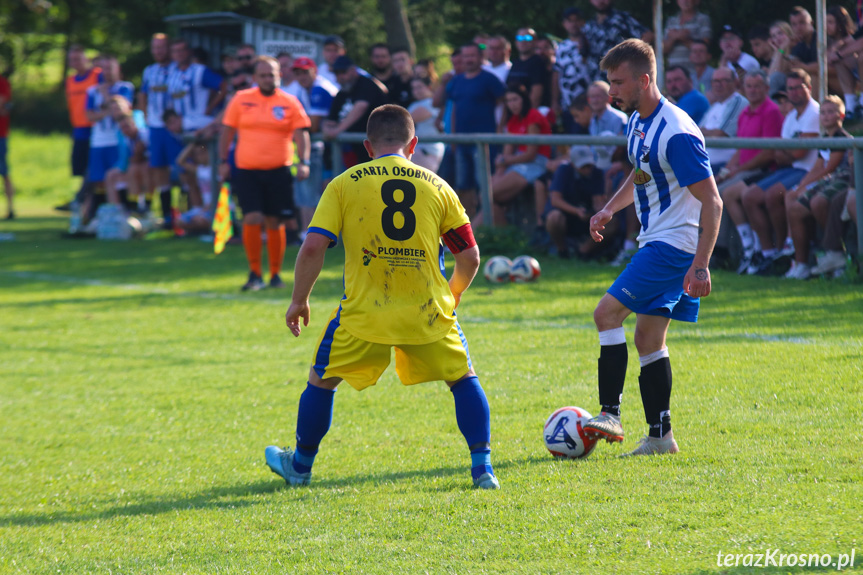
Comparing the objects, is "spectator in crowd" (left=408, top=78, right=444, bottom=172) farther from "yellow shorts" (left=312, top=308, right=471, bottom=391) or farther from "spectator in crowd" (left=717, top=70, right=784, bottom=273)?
"yellow shorts" (left=312, top=308, right=471, bottom=391)

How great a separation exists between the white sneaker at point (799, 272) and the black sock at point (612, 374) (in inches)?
205

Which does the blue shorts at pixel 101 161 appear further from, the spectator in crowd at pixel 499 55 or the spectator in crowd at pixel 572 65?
the spectator in crowd at pixel 572 65

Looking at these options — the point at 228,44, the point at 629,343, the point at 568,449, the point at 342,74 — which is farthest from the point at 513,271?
the point at 228,44

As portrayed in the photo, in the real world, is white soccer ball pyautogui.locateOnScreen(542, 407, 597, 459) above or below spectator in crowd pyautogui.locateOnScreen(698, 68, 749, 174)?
below

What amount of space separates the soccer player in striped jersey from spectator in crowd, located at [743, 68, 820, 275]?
531 centimetres

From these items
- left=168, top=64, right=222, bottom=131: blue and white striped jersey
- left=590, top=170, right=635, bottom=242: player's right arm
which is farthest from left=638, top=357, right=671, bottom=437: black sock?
left=168, top=64, right=222, bottom=131: blue and white striped jersey

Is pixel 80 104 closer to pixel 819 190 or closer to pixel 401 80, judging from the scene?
pixel 401 80

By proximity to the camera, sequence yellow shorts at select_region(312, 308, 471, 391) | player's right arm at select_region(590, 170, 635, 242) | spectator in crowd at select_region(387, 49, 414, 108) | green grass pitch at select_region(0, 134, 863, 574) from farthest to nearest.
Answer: spectator in crowd at select_region(387, 49, 414, 108), player's right arm at select_region(590, 170, 635, 242), yellow shorts at select_region(312, 308, 471, 391), green grass pitch at select_region(0, 134, 863, 574)

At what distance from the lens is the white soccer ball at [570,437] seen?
4.98 metres

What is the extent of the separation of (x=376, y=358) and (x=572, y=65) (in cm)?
864

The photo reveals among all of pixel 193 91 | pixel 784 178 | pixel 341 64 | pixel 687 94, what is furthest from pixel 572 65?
pixel 193 91

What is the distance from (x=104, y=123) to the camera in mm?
17516

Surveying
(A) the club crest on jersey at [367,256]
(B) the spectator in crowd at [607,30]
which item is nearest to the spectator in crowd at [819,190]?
(B) the spectator in crowd at [607,30]

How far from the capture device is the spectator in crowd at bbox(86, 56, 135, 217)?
17.4 metres
